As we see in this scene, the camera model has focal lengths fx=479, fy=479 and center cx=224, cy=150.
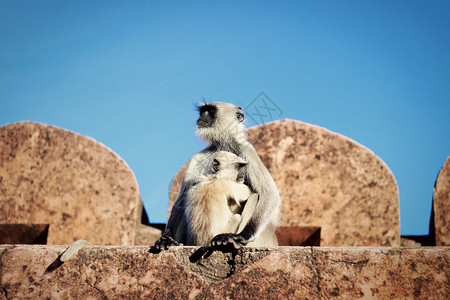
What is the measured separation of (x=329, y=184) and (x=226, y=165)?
2.18 metres

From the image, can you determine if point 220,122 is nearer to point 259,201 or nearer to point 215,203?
point 259,201

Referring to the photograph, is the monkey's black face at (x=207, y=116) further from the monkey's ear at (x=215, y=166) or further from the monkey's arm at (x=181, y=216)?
the monkey's ear at (x=215, y=166)

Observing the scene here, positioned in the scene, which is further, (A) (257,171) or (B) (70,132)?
(B) (70,132)

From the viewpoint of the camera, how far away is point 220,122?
4.11 metres

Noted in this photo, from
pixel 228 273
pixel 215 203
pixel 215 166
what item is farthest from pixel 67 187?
pixel 228 273

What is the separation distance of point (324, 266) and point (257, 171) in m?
1.36

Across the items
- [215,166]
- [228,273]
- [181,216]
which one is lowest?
[228,273]

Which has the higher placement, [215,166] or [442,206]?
[215,166]

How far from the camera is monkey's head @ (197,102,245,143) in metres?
4.03

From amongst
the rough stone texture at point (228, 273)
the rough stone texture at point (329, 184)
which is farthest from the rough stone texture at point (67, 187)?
the rough stone texture at point (228, 273)

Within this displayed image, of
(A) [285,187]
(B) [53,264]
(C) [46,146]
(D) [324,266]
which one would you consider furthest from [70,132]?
(D) [324,266]

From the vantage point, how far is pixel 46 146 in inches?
226

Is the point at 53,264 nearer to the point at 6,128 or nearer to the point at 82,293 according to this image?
the point at 82,293

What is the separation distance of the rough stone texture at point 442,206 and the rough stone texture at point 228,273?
2.89m
